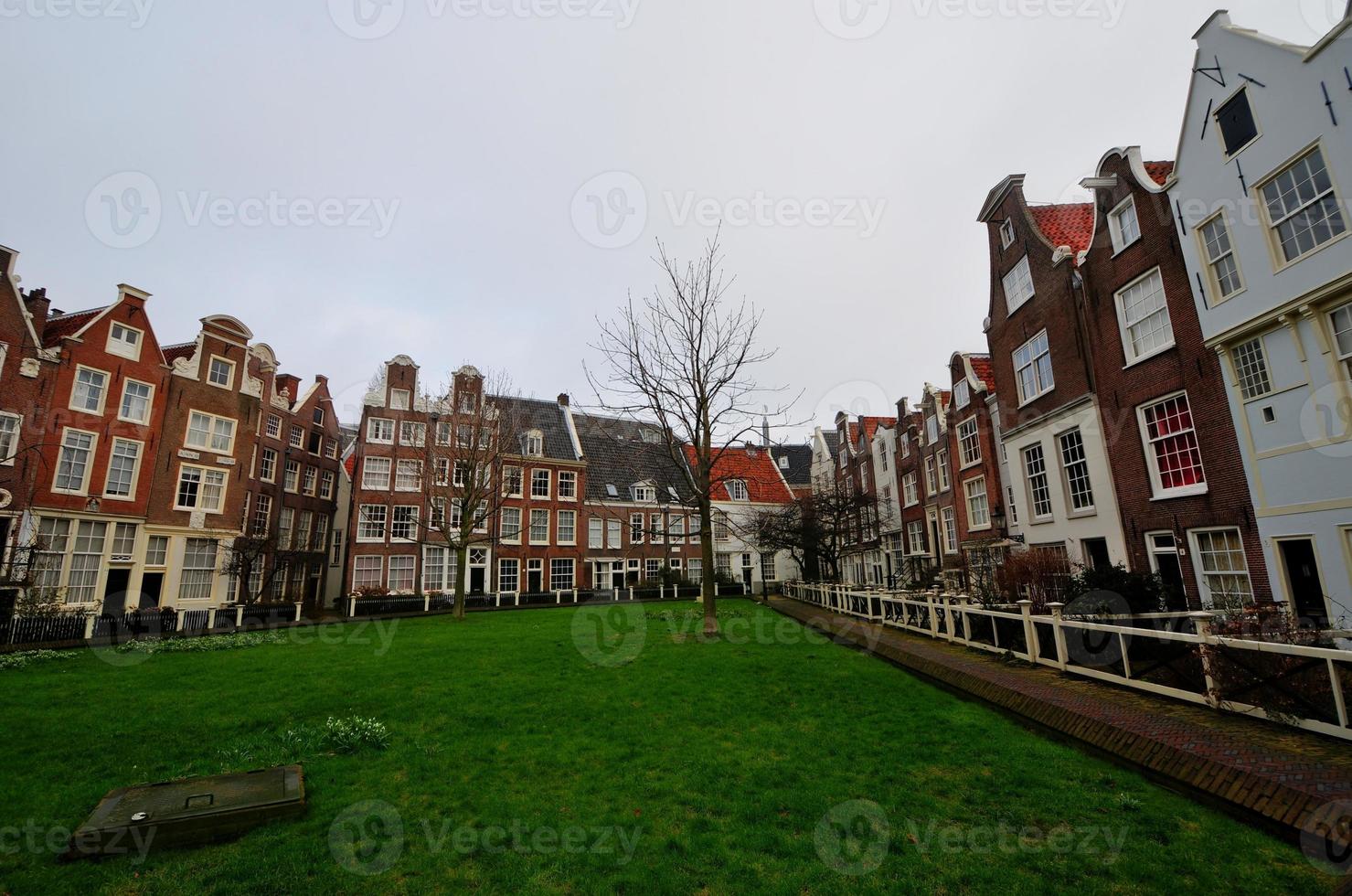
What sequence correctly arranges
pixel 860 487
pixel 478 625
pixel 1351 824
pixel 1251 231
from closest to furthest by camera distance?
pixel 1351 824 < pixel 1251 231 < pixel 478 625 < pixel 860 487

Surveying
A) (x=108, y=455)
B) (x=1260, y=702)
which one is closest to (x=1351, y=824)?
(x=1260, y=702)

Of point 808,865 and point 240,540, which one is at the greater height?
point 240,540

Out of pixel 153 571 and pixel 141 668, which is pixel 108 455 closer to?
pixel 153 571

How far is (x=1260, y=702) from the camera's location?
6977 millimetres

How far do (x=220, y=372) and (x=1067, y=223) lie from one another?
129 feet

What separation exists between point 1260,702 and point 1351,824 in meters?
3.06

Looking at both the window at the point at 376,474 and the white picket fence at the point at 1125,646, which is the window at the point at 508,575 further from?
the white picket fence at the point at 1125,646

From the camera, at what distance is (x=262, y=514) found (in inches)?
1276

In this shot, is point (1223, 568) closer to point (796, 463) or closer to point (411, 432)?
point (411, 432)

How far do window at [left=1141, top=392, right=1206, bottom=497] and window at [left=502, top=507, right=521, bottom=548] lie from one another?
3447 centimetres

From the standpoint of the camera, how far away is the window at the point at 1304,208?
11.4 meters

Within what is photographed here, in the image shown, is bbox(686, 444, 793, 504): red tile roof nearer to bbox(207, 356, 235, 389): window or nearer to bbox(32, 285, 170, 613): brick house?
bbox(207, 356, 235, 389): window

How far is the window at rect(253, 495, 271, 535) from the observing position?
3084 cm

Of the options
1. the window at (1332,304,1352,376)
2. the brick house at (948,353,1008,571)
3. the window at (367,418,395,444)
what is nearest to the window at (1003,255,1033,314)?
the brick house at (948,353,1008,571)
